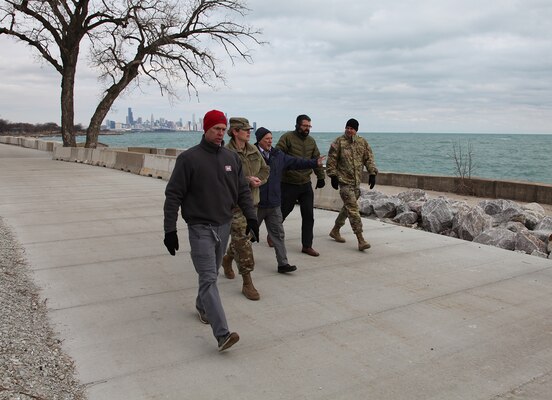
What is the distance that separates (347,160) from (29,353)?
190 inches

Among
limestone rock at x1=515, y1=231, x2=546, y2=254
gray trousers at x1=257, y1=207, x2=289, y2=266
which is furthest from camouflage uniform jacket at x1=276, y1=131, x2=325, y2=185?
limestone rock at x1=515, y1=231, x2=546, y2=254

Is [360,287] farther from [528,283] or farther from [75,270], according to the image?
[75,270]

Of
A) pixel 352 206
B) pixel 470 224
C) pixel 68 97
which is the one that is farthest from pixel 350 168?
pixel 68 97

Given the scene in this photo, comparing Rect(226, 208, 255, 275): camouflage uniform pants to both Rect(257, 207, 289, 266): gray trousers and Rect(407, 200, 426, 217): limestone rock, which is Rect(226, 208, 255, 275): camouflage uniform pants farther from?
Rect(407, 200, 426, 217): limestone rock

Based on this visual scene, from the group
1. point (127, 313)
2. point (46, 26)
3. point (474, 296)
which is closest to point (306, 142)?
point (474, 296)

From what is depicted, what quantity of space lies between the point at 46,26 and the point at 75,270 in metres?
26.5

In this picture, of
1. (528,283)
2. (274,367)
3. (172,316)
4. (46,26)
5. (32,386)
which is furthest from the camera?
(46,26)

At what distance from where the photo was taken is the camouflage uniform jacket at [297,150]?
22.4ft

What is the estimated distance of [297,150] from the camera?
6.88 metres

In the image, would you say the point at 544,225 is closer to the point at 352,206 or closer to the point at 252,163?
the point at 352,206

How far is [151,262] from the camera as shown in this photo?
21.5ft

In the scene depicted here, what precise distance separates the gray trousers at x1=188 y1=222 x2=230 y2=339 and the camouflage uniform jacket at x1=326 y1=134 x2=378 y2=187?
3365 millimetres

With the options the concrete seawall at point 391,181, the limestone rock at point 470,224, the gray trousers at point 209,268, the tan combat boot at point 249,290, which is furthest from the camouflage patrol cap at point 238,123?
the concrete seawall at point 391,181

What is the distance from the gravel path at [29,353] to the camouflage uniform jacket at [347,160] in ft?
13.7
